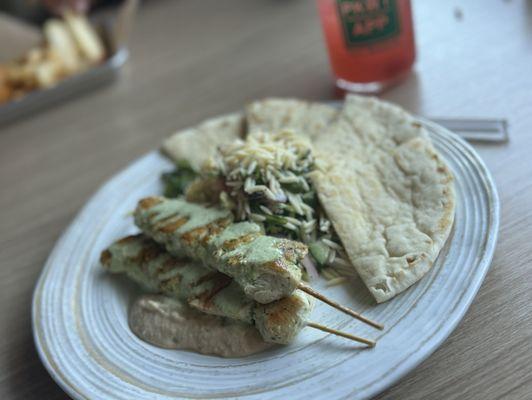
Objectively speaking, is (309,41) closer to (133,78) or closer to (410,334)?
(133,78)

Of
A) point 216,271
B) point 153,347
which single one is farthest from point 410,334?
point 153,347

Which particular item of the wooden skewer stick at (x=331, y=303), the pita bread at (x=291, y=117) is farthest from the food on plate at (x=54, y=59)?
the wooden skewer stick at (x=331, y=303)

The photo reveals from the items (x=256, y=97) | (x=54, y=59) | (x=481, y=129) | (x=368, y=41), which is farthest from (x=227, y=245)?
(x=54, y=59)

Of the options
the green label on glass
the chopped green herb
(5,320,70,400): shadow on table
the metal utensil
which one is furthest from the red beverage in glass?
(5,320,70,400): shadow on table

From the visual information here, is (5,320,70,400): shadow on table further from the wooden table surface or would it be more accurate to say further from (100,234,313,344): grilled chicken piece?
(100,234,313,344): grilled chicken piece

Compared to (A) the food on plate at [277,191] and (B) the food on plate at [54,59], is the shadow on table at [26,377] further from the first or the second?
(B) the food on plate at [54,59]
